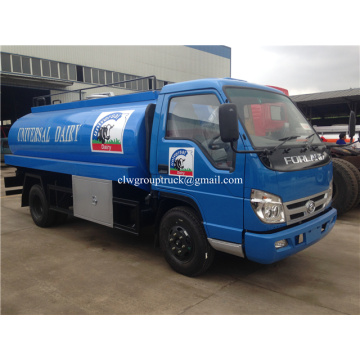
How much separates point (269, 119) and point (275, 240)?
1.48 meters

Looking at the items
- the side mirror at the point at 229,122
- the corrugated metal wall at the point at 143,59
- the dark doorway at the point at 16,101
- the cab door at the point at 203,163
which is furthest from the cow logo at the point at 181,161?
the dark doorway at the point at 16,101

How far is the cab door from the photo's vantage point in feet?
11.3

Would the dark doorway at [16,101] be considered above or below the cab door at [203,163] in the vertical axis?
above

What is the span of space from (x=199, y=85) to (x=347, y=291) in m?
2.93

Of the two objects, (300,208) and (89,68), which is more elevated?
(89,68)

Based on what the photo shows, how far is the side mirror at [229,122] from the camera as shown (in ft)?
10.2

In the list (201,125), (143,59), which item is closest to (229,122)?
(201,125)

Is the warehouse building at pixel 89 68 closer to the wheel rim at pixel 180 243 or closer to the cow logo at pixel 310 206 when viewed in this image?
the wheel rim at pixel 180 243

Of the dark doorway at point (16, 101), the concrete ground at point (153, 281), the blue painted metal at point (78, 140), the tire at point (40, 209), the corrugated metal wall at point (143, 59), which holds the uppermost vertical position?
the corrugated metal wall at point (143, 59)

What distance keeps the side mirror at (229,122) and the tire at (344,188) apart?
448 cm

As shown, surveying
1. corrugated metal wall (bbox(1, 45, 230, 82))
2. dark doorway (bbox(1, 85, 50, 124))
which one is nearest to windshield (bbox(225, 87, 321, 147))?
corrugated metal wall (bbox(1, 45, 230, 82))

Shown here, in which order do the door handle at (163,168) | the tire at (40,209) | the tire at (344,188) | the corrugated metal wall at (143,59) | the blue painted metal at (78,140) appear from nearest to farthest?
the door handle at (163,168), the blue painted metal at (78,140), the tire at (40,209), the tire at (344,188), the corrugated metal wall at (143,59)

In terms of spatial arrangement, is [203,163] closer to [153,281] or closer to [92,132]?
[153,281]

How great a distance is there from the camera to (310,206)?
367cm
